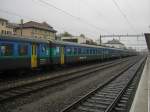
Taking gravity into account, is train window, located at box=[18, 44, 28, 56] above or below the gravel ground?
above

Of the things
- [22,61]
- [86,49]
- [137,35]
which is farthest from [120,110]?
[137,35]

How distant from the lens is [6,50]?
14.2m

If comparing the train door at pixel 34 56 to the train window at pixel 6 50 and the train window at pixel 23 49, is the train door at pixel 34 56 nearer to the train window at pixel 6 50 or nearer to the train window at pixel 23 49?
the train window at pixel 23 49

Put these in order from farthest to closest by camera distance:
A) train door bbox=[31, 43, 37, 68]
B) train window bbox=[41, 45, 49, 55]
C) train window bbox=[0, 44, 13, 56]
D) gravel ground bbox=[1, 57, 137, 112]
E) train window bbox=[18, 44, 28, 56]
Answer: train window bbox=[41, 45, 49, 55], train door bbox=[31, 43, 37, 68], train window bbox=[18, 44, 28, 56], train window bbox=[0, 44, 13, 56], gravel ground bbox=[1, 57, 137, 112]

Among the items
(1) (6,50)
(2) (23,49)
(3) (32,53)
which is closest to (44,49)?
(3) (32,53)

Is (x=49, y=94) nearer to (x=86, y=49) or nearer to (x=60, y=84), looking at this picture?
(x=60, y=84)

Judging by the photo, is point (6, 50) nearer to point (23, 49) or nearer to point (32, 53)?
point (23, 49)

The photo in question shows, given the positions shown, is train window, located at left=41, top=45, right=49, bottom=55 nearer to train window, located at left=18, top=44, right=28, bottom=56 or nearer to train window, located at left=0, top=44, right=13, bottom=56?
train window, located at left=18, top=44, right=28, bottom=56

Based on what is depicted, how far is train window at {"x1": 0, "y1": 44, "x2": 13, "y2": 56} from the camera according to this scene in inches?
542

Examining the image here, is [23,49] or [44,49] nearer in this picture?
[23,49]

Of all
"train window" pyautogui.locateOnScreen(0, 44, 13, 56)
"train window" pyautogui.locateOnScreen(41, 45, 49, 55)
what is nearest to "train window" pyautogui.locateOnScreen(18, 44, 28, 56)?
"train window" pyautogui.locateOnScreen(0, 44, 13, 56)

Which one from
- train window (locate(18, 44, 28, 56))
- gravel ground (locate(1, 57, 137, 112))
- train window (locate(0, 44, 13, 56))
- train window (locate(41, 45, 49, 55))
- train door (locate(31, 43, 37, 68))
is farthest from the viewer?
train window (locate(41, 45, 49, 55))

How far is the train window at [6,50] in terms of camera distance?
13.8 m

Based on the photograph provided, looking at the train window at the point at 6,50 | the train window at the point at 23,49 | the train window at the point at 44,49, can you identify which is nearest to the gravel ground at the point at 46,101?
the train window at the point at 6,50
